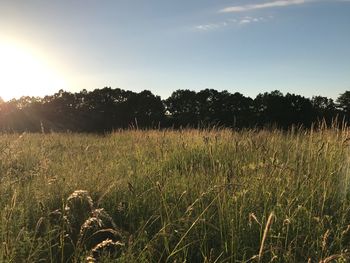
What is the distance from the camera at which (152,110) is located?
31.2m

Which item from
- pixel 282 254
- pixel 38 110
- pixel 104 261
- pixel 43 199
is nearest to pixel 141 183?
pixel 43 199

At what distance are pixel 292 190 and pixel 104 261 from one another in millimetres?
1678

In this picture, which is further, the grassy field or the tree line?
the tree line

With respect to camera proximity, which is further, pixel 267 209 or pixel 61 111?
pixel 61 111

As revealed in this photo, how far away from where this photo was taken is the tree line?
26562mm

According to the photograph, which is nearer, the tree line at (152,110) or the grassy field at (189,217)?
the grassy field at (189,217)

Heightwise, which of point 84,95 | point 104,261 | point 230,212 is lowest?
point 104,261

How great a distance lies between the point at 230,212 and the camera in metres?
3.13

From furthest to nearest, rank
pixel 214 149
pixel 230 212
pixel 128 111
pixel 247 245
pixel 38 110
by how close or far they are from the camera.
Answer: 1. pixel 128 111
2. pixel 38 110
3. pixel 214 149
4. pixel 230 212
5. pixel 247 245

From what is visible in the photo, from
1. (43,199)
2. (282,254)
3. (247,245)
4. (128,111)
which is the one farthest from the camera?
(128,111)

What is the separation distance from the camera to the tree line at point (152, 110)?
2656 centimetres

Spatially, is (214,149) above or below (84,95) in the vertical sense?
below

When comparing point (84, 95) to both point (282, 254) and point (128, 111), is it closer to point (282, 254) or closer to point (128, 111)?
point (128, 111)

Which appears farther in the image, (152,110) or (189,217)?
(152,110)
